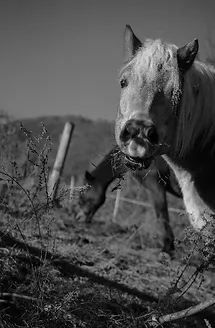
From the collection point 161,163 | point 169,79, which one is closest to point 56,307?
point 169,79

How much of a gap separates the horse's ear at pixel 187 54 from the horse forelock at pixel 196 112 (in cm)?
7

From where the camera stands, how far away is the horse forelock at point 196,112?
10.9 feet

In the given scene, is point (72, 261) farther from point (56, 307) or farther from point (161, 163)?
point (56, 307)

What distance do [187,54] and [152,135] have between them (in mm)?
777

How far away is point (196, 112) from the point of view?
342cm

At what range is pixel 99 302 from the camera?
3131 mm

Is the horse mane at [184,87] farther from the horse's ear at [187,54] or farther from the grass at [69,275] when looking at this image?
the grass at [69,275]

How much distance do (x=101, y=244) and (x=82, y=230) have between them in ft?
3.22

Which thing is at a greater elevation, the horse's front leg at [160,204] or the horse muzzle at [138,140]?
the horse muzzle at [138,140]

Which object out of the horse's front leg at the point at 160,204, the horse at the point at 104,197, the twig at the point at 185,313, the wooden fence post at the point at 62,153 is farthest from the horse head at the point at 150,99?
the horse's front leg at the point at 160,204

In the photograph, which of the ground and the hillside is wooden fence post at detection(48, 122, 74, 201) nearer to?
the ground

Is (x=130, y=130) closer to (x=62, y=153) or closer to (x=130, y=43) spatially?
(x=130, y=43)

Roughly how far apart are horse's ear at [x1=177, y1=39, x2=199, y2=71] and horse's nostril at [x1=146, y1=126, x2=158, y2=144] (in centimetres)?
66

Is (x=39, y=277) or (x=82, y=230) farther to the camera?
(x=82, y=230)
